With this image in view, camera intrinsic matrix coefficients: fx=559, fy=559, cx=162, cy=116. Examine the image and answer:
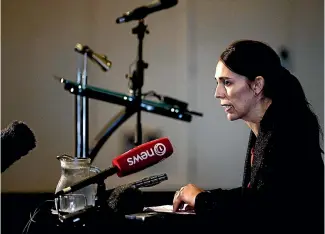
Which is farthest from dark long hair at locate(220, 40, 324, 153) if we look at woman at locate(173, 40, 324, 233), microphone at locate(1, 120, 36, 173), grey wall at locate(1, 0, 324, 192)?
grey wall at locate(1, 0, 324, 192)

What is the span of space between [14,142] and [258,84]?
2.49 feet

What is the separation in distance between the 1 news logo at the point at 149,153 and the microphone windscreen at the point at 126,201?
0.42 ft

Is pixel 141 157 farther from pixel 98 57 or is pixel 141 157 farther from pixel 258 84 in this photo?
pixel 98 57

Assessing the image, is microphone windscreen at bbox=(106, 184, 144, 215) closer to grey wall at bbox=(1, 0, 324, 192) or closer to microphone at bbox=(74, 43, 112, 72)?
microphone at bbox=(74, 43, 112, 72)

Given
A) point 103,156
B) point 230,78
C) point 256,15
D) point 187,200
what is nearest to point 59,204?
point 187,200

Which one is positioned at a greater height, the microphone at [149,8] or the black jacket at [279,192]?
the microphone at [149,8]

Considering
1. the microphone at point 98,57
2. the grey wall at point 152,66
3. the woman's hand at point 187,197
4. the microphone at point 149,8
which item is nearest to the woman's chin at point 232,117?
the woman's hand at point 187,197

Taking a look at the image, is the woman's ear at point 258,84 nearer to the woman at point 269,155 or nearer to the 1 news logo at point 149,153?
the woman at point 269,155

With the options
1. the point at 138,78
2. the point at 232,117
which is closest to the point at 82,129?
the point at 138,78

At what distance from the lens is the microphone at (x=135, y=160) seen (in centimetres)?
124

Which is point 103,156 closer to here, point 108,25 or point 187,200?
point 108,25

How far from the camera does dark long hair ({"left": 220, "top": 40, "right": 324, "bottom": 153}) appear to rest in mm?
1578

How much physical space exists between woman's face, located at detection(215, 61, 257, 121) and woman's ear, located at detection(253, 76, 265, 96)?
12 mm

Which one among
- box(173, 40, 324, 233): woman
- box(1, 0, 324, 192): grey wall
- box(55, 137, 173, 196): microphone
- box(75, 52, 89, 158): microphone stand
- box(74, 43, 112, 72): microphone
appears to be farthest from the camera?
box(1, 0, 324, 192): grey wall
